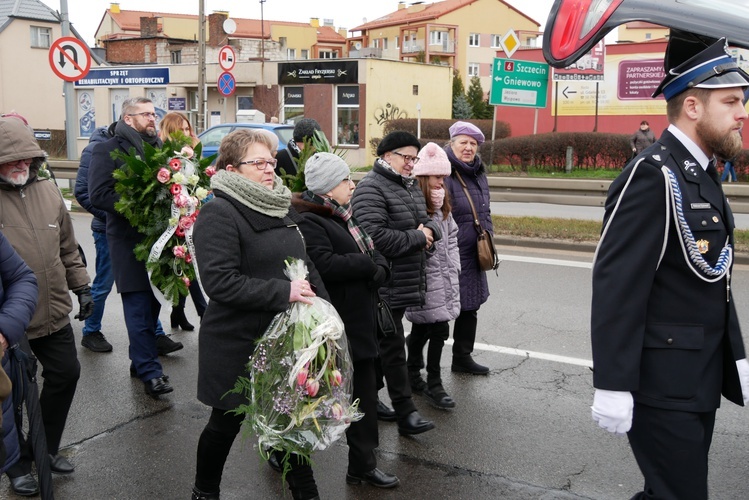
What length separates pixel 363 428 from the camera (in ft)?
14.4

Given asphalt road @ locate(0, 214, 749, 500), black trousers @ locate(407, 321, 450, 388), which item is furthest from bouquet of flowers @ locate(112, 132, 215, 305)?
black trousers @ locate(407, 321, 450, 388)

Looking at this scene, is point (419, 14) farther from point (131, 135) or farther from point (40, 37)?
point (131, 135)

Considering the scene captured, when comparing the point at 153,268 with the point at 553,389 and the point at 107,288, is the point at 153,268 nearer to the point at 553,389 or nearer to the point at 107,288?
the point at 107,288

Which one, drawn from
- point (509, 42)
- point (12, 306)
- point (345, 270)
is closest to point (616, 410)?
point (345, 270)

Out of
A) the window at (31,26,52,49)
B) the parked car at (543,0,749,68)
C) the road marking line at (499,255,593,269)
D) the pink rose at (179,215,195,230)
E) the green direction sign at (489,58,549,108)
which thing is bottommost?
the road marking line at (499,255,593,269)

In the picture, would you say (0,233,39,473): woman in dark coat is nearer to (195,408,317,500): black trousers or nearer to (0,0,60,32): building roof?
(195,408,317,500): black trousers

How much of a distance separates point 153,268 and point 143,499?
5.99ft

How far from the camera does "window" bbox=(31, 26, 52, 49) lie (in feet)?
167

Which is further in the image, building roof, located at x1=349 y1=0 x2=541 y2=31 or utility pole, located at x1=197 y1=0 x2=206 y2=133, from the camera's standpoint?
building roof, located at x1=349 y1=0 x2=541 y2=31

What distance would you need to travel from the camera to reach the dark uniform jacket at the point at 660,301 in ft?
9.48

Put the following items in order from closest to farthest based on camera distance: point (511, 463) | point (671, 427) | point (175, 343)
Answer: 1. point (671, 427)
2. point (511, 463)
3. point (175, 343)

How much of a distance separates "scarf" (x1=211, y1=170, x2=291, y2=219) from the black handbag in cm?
101

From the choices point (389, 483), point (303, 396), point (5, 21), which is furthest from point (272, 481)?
point (5, 21)

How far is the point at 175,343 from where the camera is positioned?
6977 millimetres
